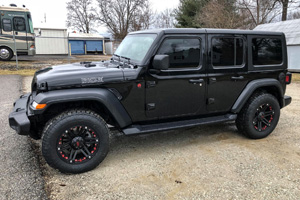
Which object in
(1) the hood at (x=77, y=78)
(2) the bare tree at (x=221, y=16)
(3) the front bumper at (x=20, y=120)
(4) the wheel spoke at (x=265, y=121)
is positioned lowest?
(4) the wheel spoke at (x=265, y=121)

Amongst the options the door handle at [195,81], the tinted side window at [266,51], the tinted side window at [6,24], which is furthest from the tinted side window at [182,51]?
the tinted side window at [6,24]

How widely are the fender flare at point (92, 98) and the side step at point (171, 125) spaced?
0.11 meters

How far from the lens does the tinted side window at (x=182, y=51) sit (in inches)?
135

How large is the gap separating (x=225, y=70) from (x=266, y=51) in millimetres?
925

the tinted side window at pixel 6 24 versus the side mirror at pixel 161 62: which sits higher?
the tinted side window at pixel 6 24

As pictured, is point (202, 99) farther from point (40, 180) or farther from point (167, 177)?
point (40, 180)

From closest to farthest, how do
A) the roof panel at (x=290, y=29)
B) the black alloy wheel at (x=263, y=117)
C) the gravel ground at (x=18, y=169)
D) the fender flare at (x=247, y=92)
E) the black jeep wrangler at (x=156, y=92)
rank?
1. the gravel ground at (x=18, y=169)
2. the black jeep wrangler at (x=156, y=92)
3. the fender flare at (x=247, y=92)
4. the black alloy wheel at (x=263, y=117)
5. the roof panel at (x=290, y=29)

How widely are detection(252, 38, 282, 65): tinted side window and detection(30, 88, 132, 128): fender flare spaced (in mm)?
2334

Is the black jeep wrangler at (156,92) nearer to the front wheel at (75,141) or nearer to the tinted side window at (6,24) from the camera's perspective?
the front wheel at (75,141)

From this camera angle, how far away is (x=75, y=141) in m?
2.98

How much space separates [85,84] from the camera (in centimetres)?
302

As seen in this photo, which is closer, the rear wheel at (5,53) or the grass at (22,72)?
the grass at (22,72)

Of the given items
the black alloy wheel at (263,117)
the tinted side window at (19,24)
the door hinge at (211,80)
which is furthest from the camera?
the tinted side window at (19,24)

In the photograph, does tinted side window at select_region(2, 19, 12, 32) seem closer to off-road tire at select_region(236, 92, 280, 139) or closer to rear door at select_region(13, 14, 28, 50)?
rear door at select_region(13, 14, 28, 50)
